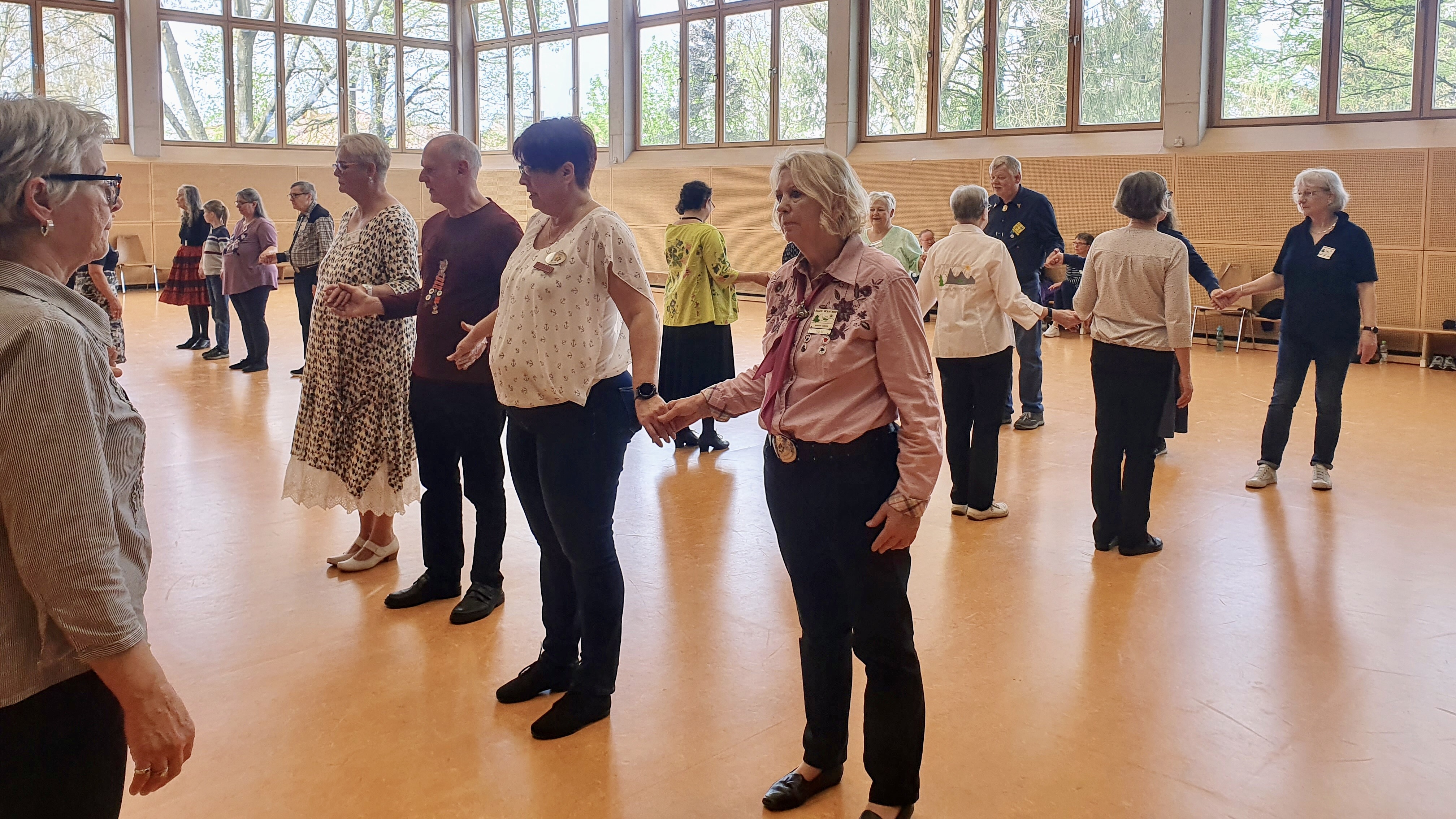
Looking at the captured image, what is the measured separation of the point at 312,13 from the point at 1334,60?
16.0 m

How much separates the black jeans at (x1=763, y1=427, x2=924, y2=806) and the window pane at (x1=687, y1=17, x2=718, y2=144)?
15.6 metres

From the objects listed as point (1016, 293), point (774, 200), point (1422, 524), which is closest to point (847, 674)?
point (774, 200)

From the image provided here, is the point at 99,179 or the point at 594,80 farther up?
the point at 594,80

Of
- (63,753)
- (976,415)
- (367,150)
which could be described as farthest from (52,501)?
(976,415)

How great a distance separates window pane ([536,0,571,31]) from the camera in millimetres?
19344

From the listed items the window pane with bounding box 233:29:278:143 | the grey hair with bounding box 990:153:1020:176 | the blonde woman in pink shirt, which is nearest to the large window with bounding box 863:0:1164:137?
the grey hair with bounding box 990:153:1020:176

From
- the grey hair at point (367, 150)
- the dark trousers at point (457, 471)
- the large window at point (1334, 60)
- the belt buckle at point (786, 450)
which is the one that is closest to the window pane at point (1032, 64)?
the large window at point (1334, 60)

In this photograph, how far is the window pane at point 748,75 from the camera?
1656 centimetres

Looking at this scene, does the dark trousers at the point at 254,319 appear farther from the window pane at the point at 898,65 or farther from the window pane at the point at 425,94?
the window pane at the point at 425,94

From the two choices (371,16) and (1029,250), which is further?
(371,16)

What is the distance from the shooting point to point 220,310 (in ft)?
33.4

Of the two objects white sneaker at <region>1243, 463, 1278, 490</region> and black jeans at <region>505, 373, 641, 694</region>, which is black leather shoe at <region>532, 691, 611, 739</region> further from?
white sneaker at <region>1243, 463, 1278, 490</region>

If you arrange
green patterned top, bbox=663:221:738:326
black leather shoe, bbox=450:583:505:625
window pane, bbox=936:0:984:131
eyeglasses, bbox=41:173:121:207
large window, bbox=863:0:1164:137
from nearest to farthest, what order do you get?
eyeglasses, bbox=41:173:121:207 < black leather shoe, bbox=450:583:505:625 < green patterned top, bbox=663:221:738:326 < large window, bbox=863:0:1164:137 < window pane, bbox=936:0:984:131

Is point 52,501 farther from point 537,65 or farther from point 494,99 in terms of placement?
point 494,99
